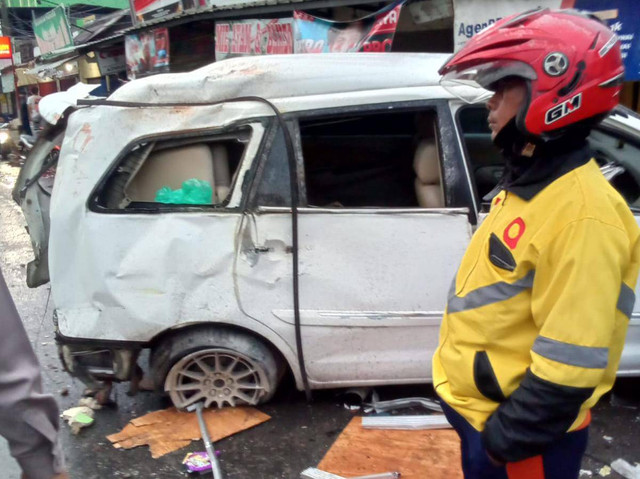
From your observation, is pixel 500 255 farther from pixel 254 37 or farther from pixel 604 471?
pixel 254 37

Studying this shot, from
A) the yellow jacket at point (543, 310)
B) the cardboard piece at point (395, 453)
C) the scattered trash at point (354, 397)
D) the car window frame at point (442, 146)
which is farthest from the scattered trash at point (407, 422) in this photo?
the yellow jacket at point (543, 310)

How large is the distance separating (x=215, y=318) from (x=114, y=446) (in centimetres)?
97

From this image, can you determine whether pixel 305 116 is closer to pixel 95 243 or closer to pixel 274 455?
pixel 95 243

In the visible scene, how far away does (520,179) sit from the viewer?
1.57 metres

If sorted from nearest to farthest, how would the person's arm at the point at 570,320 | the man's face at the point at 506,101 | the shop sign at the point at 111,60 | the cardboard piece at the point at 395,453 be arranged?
the person's arm at the point at 570,320 → the man's face at the point at 506,101 → the cardboard piece at the point at 395,453 → the shop sign at the point at 111,60

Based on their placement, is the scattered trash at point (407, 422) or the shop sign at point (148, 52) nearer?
the scattered trash at point (407, 422)

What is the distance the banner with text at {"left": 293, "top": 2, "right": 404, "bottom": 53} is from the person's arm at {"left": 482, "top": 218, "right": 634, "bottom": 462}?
17.3ft

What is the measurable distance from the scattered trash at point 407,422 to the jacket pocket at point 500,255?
6.88ft

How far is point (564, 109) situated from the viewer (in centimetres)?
148

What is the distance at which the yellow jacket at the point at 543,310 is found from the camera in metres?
1.36

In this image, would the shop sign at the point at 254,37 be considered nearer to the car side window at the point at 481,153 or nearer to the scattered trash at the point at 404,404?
the car side window at the point at 481,153

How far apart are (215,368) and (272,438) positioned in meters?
0.52

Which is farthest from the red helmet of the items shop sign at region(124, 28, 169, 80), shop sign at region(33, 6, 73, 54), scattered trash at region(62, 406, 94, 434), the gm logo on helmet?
shop sign at region(33, 6, 73, 54)

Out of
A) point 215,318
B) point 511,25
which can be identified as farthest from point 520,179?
point 215,318
